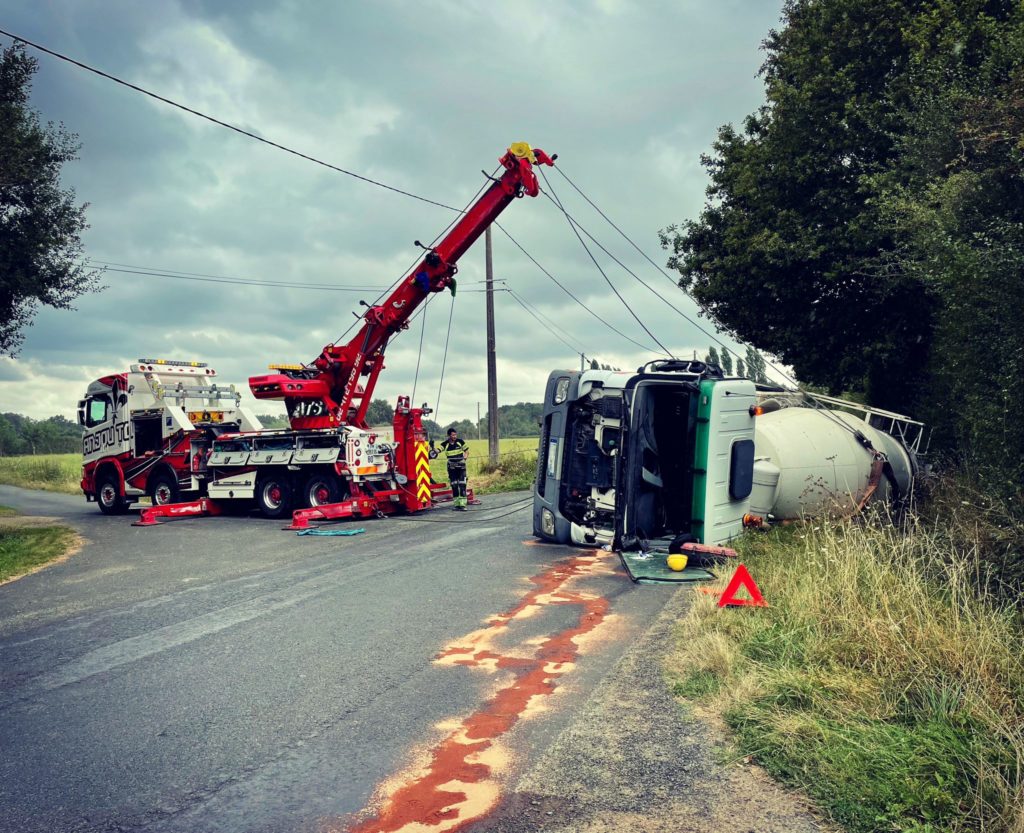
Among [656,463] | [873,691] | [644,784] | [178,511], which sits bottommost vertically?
[178,511]

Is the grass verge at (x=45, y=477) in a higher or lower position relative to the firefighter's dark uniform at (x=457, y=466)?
lower

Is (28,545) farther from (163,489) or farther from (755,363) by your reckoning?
(755,363)

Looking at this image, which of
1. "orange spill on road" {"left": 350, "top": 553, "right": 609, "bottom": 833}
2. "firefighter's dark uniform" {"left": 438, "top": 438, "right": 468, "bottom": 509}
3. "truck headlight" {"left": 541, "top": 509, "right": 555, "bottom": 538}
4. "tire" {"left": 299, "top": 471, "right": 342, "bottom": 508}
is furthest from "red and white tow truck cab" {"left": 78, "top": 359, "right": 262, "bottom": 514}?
"orange spill on road" {"left": 350, "top": 553, "right": 609, "bottom": 833}

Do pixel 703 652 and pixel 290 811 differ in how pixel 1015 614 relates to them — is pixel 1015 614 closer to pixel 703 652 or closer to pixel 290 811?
pixel 703 652

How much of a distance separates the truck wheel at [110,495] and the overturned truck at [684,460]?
12842 millimetres

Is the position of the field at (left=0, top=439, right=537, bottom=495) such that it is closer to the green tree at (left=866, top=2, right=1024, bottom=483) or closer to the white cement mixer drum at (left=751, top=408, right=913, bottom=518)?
the white cement mixer drum at (left=751, top=408, right=913, bottom=518)

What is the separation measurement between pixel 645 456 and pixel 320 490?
27.6 ft

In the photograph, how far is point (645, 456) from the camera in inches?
416

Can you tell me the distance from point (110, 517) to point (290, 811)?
57.7ft

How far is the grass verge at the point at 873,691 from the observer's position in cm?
360

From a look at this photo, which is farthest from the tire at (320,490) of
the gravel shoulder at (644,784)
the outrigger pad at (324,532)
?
the gravel shoulder at (644,784)

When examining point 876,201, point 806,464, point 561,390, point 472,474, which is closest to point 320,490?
point 561,390

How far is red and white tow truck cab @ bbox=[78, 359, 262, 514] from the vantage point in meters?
18.6

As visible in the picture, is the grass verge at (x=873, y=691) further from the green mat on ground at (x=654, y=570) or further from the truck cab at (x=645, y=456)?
the truck cab at (x=645, y=456)
